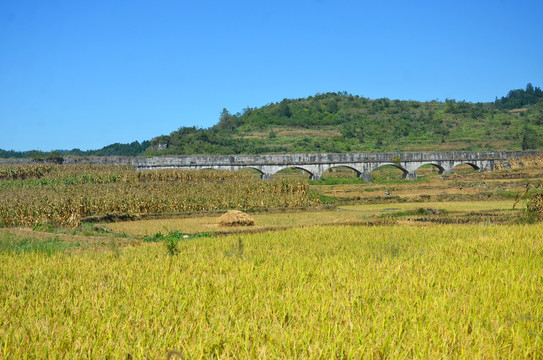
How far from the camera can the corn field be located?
22875 millimetres

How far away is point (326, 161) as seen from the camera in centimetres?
5544

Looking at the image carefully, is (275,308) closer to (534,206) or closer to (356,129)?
(534,206)

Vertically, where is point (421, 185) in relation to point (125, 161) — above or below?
below

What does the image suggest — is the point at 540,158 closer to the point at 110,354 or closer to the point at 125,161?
the point at 125,161

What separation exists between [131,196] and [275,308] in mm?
22413

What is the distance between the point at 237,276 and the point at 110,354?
10.2 feet

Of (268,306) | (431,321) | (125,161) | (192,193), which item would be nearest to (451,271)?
(431,321)

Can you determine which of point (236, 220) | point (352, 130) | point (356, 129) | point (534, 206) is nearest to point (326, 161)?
point (236, 220)

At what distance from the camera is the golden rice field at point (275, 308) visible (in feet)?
13.8

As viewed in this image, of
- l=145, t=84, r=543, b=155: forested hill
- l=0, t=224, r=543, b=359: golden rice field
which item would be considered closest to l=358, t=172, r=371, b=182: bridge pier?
l=145, t=84, r=543, b=155: forested hill

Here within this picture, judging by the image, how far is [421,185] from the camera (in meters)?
45.2

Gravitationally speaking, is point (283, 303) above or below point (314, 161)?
below

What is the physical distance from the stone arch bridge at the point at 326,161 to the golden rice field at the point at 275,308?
40.6 m

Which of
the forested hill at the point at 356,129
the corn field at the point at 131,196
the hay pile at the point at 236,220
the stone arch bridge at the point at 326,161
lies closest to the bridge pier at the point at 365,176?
the stone arch bridge at the point at 326,161
